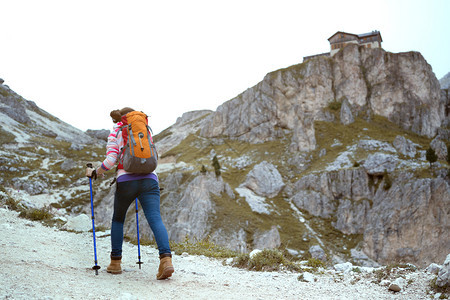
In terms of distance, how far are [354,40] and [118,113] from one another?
129910mm

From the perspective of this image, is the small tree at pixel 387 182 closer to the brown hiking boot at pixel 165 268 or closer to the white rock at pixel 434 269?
the white rock at pixel 434 269

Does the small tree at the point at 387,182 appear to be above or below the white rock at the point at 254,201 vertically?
above

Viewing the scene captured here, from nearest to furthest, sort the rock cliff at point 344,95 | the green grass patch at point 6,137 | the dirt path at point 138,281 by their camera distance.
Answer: the dirt path at point 138,281
the green grass patch at point 6,137
the rock cliff at point 344,95

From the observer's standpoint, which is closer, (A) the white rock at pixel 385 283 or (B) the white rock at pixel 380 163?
(A) the white rock at pixel 385 283

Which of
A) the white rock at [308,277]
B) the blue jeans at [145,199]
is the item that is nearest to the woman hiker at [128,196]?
the blue jeans at [145,199]

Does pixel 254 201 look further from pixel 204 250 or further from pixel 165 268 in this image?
pixel 165 268

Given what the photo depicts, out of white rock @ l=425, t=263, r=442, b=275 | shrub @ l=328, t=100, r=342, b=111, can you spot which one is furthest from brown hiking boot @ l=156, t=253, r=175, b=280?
shrub @ l=328, t=100, r=342, b=111

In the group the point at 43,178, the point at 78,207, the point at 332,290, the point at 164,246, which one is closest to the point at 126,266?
the point at 164,246

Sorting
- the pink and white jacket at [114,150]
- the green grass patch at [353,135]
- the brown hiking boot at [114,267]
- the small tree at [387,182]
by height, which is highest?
the green grass patch at [353,135]

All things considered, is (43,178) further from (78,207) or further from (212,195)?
(212,195)

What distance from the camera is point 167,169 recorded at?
80812 mm

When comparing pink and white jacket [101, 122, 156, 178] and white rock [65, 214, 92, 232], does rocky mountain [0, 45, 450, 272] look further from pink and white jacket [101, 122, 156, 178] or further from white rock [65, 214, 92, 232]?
pink and white jacket [101, 122, 156, 178]

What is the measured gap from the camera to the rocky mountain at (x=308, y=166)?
60.0 meters

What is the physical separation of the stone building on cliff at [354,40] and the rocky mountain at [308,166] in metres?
6.21
